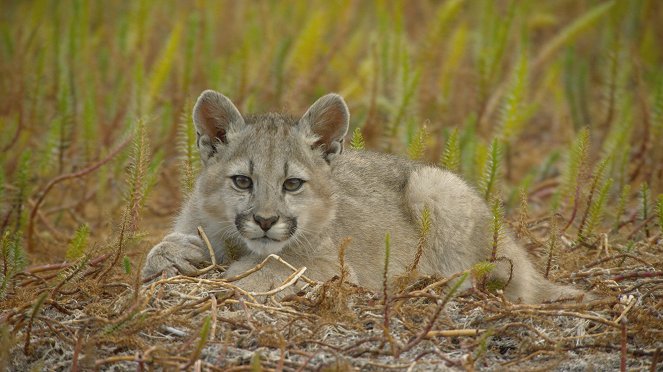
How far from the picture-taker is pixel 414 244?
21.5 ft

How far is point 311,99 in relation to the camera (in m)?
10.8

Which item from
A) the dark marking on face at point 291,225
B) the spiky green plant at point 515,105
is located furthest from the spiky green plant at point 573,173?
the dark marking on face at point 291,225

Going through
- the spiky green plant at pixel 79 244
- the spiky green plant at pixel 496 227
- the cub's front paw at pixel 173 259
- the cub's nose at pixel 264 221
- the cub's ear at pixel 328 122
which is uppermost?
the cub's ear at pixel 328 122

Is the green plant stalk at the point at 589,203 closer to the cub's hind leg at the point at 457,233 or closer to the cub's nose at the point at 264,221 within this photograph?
the cub's hind leg at the point at 457,233

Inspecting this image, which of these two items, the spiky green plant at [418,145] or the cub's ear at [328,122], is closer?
the cub's ear at [328,122]

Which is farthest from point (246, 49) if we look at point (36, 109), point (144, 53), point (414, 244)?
point (414, 244)

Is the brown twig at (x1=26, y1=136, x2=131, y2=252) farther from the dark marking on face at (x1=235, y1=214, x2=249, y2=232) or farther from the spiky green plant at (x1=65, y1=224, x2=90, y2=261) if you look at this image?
the dark marking on face at (x1=235, y1=214, x2=249, y2=232)

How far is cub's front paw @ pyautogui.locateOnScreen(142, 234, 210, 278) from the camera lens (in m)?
5.68

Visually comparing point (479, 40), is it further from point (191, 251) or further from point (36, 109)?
point (191, 251)

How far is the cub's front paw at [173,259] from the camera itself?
5.68 m

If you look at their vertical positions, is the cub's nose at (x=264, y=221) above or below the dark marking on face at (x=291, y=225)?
above

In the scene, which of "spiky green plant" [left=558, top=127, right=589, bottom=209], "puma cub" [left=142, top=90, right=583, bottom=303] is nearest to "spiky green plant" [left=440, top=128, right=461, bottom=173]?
"puma cub" [left=142, top=90, right=583, bottom=303]

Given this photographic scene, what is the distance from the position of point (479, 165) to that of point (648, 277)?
274 cm

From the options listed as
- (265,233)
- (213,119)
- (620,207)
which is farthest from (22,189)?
(620,207)
